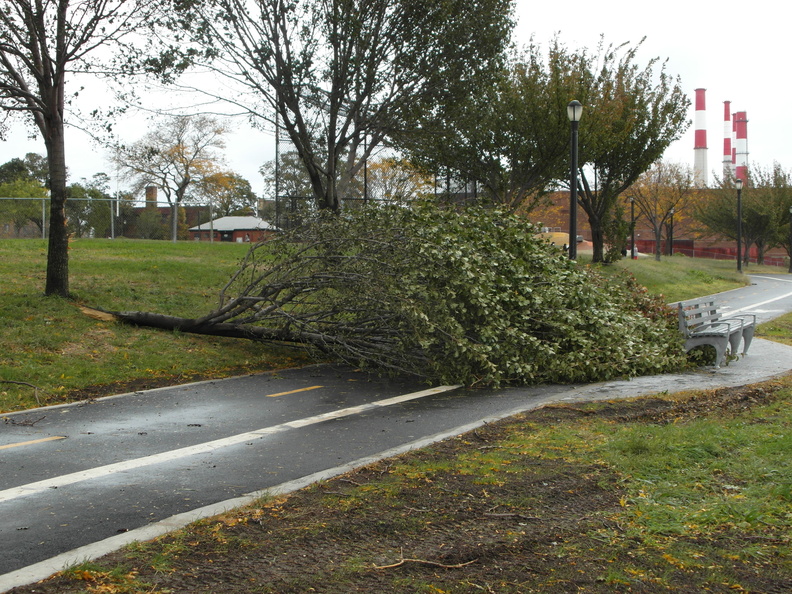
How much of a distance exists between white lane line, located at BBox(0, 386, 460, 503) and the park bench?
17.0 feet

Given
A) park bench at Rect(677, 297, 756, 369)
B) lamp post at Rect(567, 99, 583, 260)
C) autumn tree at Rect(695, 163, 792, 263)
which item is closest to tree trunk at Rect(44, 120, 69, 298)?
lamp post at Rect(567, 99, 583, 260)

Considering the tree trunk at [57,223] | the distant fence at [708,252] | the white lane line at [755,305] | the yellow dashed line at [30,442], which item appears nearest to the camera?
the yellow dashed line at [30,442]

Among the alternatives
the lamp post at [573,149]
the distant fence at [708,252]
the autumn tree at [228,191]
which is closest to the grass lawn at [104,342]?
the lamp post at [573,149]

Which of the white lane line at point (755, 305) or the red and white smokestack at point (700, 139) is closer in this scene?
the white lane line at point (755, 305)

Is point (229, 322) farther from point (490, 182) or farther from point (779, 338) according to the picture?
point (490, 182)

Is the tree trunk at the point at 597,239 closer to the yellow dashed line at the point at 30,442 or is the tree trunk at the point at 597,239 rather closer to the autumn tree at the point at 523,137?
the autumn tree at the point at 523,137

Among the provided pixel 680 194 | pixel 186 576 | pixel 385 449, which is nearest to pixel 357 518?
pixel 186 576

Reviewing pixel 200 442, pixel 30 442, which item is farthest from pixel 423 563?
pixel 30 442

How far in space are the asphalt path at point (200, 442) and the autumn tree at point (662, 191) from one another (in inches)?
1964

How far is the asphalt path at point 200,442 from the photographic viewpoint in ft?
14.7

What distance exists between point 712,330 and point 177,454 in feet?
28.3

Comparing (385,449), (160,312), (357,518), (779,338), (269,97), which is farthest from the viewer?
(269,97)

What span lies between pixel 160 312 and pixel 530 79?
1824cm

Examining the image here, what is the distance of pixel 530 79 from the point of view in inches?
1052
